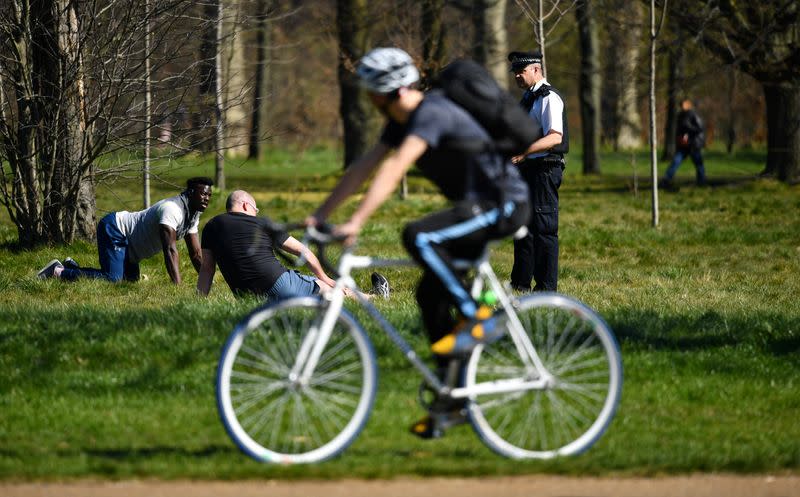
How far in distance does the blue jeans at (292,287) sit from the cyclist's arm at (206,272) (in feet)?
1.97

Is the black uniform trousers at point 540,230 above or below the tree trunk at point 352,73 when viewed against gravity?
below

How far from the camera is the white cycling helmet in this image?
5.20 m

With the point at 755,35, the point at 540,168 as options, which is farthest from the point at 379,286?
the point at 755,35

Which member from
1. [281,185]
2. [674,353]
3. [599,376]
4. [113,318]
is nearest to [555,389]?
[599,376]

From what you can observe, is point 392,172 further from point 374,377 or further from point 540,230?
point 540,230

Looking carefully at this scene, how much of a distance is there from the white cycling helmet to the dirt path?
65.9 inches

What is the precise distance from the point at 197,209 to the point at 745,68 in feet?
44.0

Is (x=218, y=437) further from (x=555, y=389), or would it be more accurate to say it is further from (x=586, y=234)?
(x=586, y=234)

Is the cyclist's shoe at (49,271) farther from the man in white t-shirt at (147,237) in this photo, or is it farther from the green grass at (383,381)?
the green grass at (383,381)

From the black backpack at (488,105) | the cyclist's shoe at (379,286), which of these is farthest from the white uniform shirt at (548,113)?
the black backpack at (488,105)

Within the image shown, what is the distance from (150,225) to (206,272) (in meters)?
1.47

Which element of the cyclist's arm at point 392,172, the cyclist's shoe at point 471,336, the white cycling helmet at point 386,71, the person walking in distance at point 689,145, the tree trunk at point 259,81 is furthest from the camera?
the person walking in distance at point 689,145

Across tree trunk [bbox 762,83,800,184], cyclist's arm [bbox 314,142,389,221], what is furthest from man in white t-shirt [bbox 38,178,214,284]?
tree trunk [bbox 762,83,800,184]

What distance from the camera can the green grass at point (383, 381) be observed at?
548 centimetres
